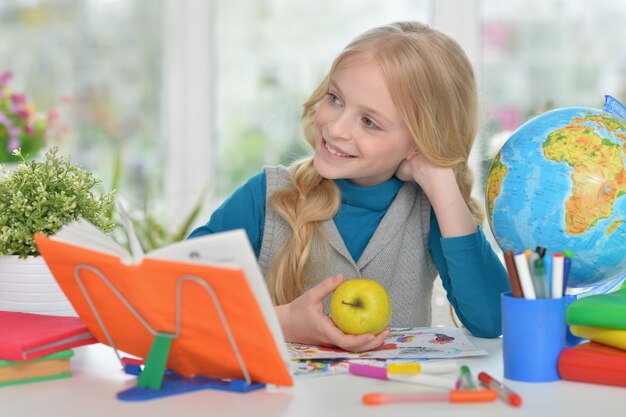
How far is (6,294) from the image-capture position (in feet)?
5.18

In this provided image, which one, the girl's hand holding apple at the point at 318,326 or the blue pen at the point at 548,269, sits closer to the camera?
the blue pen at the point at 548,269

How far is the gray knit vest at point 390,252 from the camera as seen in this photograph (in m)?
2.04

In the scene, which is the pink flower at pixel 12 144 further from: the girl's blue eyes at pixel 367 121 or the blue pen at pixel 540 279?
the blue pen at pixel 540 279

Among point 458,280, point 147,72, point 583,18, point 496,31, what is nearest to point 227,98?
point 147,72

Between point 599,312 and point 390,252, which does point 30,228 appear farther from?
point 599,312

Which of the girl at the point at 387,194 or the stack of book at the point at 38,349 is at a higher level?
the girl at the point at 387,194

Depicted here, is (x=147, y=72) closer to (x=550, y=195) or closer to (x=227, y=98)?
(x=227, y=98)

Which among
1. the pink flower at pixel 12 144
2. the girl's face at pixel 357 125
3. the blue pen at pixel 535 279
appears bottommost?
the blue pen at pixel 535 279

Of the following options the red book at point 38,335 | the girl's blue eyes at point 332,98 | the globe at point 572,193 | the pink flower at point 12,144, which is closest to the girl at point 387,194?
the girl's blue eyes at point 332,98

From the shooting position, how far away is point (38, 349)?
1306 mm

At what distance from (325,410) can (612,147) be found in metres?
0.73

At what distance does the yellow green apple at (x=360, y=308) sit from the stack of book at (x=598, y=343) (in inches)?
12.7

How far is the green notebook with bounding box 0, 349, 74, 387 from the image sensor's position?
1292 millimetres

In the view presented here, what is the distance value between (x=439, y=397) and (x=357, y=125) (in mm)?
790
